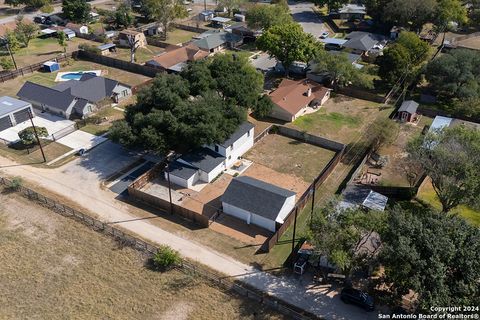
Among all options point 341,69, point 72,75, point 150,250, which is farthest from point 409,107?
point 72,75

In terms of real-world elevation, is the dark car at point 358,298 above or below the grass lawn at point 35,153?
below

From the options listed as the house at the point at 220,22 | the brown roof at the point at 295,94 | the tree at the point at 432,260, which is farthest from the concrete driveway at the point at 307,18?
the tree at the point at 432,260

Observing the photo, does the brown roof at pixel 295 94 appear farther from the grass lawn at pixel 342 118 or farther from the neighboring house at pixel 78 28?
the neighboring house at pixel 78 28

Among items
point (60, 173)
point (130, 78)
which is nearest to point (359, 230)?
point (60, 173)

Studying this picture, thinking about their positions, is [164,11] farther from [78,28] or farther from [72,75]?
[72,75]

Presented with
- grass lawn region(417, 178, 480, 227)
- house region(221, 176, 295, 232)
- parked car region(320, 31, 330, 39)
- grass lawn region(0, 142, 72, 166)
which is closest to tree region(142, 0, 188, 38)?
parked car region(320, 31, 330, 39)
